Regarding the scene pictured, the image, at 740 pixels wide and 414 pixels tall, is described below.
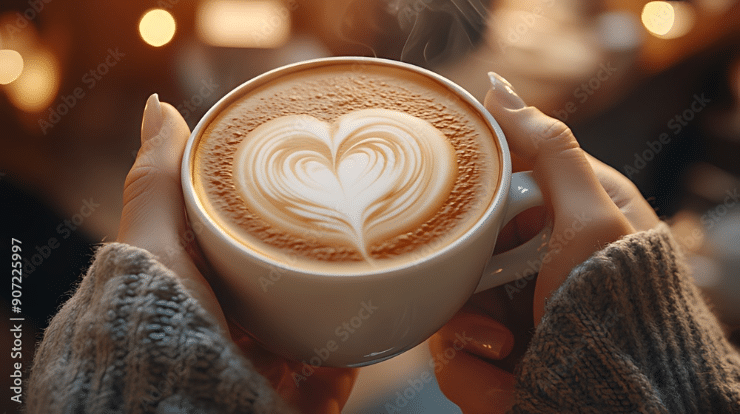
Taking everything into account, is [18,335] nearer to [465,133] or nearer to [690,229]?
[465,133]

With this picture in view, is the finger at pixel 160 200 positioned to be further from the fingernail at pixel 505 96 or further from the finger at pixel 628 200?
the finger at pixel 628 200

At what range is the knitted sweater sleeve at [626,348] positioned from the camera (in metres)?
0.68

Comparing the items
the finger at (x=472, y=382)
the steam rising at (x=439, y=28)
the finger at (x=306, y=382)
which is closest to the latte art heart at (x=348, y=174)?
the finger at (x=306, y=382)

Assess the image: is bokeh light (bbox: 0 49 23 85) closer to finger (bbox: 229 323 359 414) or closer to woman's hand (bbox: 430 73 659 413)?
finger (bbox: 229 323 359 414)

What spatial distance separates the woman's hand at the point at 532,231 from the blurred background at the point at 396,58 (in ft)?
1.70

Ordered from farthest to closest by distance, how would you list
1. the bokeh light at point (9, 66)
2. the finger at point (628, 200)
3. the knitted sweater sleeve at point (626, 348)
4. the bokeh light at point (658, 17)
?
the bokeh light at point (658, 17), the bokeh light at point (9, 66), the finger at point (628, 200), the knitted sweater sleeve at point (626, 348)

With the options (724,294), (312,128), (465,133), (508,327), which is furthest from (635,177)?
(312,128)

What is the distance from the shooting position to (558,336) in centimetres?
69

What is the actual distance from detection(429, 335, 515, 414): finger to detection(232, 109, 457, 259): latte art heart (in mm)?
433

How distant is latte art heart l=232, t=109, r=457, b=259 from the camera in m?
0.64

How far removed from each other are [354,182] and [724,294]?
100 cm

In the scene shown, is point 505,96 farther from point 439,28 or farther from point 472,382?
point 439,28

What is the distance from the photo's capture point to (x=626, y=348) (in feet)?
2.35

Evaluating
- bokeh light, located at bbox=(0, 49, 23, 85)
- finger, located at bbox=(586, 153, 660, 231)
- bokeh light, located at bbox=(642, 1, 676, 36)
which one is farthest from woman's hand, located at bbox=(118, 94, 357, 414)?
bokeh light, located at bbox=(642, 1, 676, 36)
